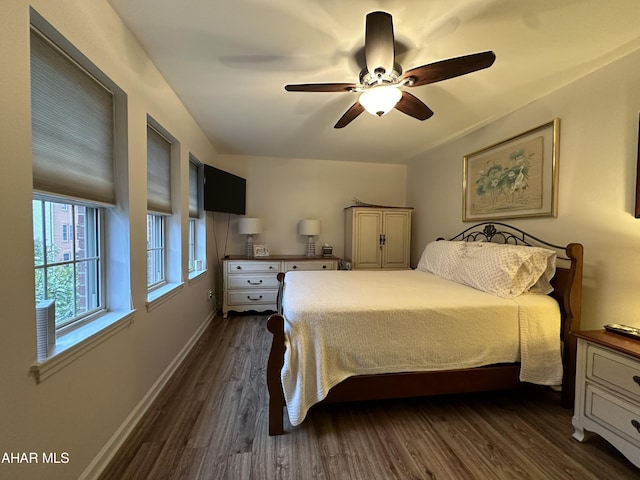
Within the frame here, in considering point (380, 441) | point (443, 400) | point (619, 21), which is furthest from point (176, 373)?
point (619, 21)

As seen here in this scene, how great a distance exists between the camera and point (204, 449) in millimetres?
1503

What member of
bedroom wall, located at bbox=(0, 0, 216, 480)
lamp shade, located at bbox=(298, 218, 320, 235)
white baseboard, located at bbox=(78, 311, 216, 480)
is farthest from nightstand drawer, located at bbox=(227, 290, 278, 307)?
bedroom wall, located at bbox=(0, 0, 216, 480)

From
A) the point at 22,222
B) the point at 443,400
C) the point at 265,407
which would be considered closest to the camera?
the point at 22,222

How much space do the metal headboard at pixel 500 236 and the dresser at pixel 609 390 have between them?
2.76 feet

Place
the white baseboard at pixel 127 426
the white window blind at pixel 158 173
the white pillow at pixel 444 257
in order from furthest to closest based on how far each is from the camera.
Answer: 1. the white pillow at pixel 444 257
2. the white window blind at pixel 158 173
3. the white baseboard at pixel 127 426

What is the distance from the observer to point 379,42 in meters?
1.41

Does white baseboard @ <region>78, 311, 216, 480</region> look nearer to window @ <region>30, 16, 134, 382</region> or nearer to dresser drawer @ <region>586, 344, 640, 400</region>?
window @ <region>30, 16, 134, 382</region>

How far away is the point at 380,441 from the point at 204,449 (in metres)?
1.02

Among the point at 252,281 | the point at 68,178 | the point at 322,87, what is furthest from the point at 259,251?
the point at 68,178

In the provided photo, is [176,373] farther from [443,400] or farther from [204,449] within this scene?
[443,400]

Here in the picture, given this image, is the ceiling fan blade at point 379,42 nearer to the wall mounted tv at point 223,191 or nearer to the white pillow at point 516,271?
the white pillow at point 516,271

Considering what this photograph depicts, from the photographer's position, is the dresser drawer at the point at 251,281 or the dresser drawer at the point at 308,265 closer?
the dresser drawer at the point at 251,281

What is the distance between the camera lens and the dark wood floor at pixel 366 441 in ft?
4.53

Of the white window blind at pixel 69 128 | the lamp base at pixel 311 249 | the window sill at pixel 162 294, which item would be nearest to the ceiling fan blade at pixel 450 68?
the white window blind at pixel 69 128
